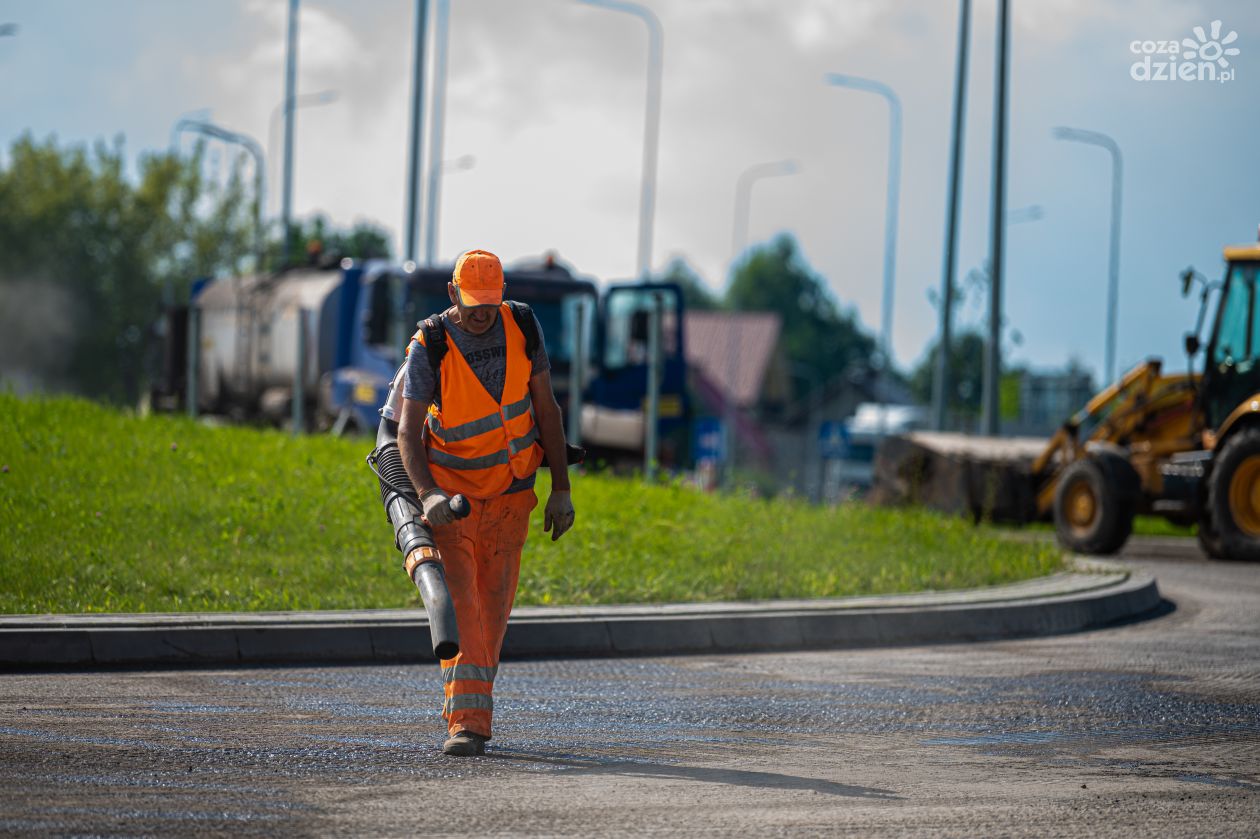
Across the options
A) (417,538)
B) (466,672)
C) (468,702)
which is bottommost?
(468,702)

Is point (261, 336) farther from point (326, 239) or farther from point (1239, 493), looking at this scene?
point (326, 239)

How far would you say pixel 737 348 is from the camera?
280 feet

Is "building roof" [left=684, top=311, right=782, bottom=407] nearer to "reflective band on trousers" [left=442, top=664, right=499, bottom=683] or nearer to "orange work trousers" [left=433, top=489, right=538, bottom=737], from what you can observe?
"orange work trousers" [left=433, top=489, right=538, bottom=737]

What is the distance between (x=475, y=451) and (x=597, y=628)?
3669 mm

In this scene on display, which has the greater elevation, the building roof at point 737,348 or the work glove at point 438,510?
the building roof at point 737,348

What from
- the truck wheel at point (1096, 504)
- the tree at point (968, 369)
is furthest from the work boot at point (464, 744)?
the tree at point (968, 369)

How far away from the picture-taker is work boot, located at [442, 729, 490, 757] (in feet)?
21.6

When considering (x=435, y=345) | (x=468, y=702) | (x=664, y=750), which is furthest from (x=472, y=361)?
(x=664, y=750)

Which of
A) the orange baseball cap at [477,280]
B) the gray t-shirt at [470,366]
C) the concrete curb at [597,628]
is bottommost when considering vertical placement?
the concrete curb at [597,628]

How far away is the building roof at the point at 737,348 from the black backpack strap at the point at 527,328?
74.6 m

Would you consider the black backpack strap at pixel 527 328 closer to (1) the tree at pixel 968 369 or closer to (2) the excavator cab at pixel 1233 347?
(2) the excavator cab at pixel 1233 347

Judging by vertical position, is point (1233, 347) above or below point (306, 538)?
above

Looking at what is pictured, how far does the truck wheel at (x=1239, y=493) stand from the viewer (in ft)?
56.7

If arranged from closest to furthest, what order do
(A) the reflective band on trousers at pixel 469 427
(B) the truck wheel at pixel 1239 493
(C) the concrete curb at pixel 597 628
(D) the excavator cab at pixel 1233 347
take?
1. (A) the reflective band on trousers at pixel 469 427
2. (C) the concrete curb at pixel 597 628
3. (B) the truck wheel at pixel 1239 493
4. (D) the excavator cab at pixel 1233 347
